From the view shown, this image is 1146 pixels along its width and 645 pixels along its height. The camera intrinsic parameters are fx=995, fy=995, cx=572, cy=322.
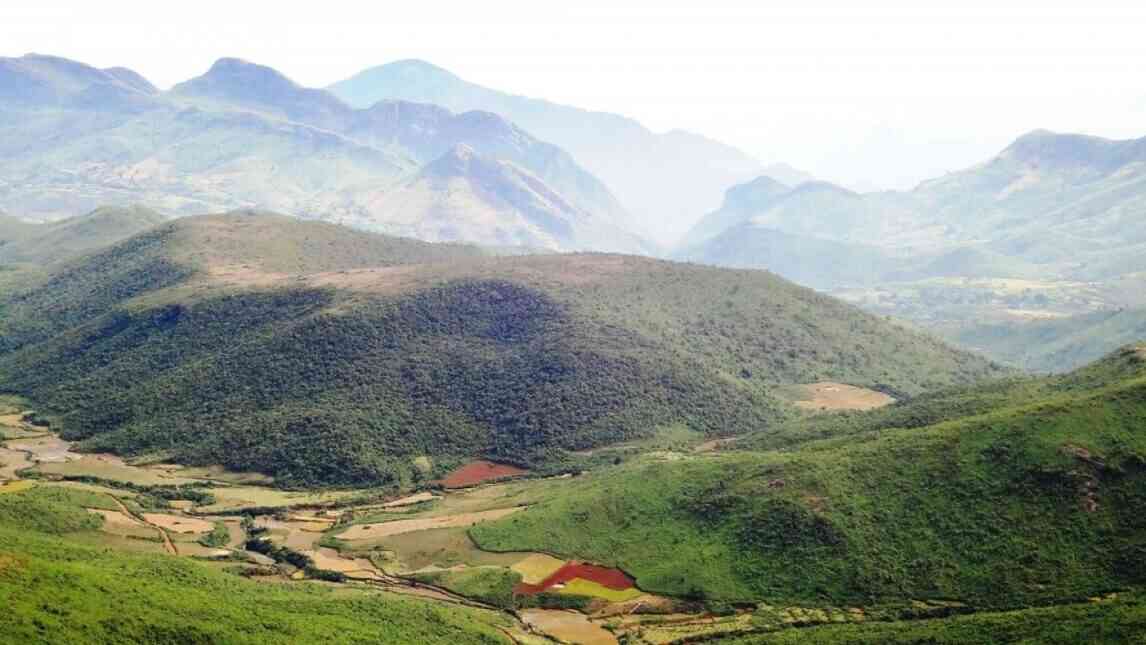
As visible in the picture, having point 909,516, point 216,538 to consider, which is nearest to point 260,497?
point 216,538

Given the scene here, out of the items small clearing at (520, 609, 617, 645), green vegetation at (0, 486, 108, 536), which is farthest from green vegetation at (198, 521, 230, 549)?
small clearing at (520, 609, 617, 645)

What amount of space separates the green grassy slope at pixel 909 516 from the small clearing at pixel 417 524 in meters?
7.12

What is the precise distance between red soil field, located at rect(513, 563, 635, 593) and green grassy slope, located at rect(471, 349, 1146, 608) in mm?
1675

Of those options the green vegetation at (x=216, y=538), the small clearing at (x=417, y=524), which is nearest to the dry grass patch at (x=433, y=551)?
the small clearing at (x=417, y=524)

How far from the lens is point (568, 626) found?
104062 millimetres

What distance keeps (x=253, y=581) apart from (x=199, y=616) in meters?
24.1

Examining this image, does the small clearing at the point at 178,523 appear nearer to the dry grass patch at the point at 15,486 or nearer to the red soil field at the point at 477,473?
the dry grass patch at the point at 15,486

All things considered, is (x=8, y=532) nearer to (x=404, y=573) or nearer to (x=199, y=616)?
(x=199, y=616)

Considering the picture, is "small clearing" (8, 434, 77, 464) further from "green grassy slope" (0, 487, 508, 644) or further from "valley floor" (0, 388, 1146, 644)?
"green grassy slope" (0, 487, 508, 644)

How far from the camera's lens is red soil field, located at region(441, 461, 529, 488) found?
549 feet

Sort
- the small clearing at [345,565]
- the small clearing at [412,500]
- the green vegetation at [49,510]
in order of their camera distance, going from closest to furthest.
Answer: the green vegetation at [49,510]
the small clearing at [345,565]
the small clearing at [412,500]

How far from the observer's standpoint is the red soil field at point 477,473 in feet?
549

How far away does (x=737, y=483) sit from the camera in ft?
417

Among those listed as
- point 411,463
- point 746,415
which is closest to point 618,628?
point 411,463
